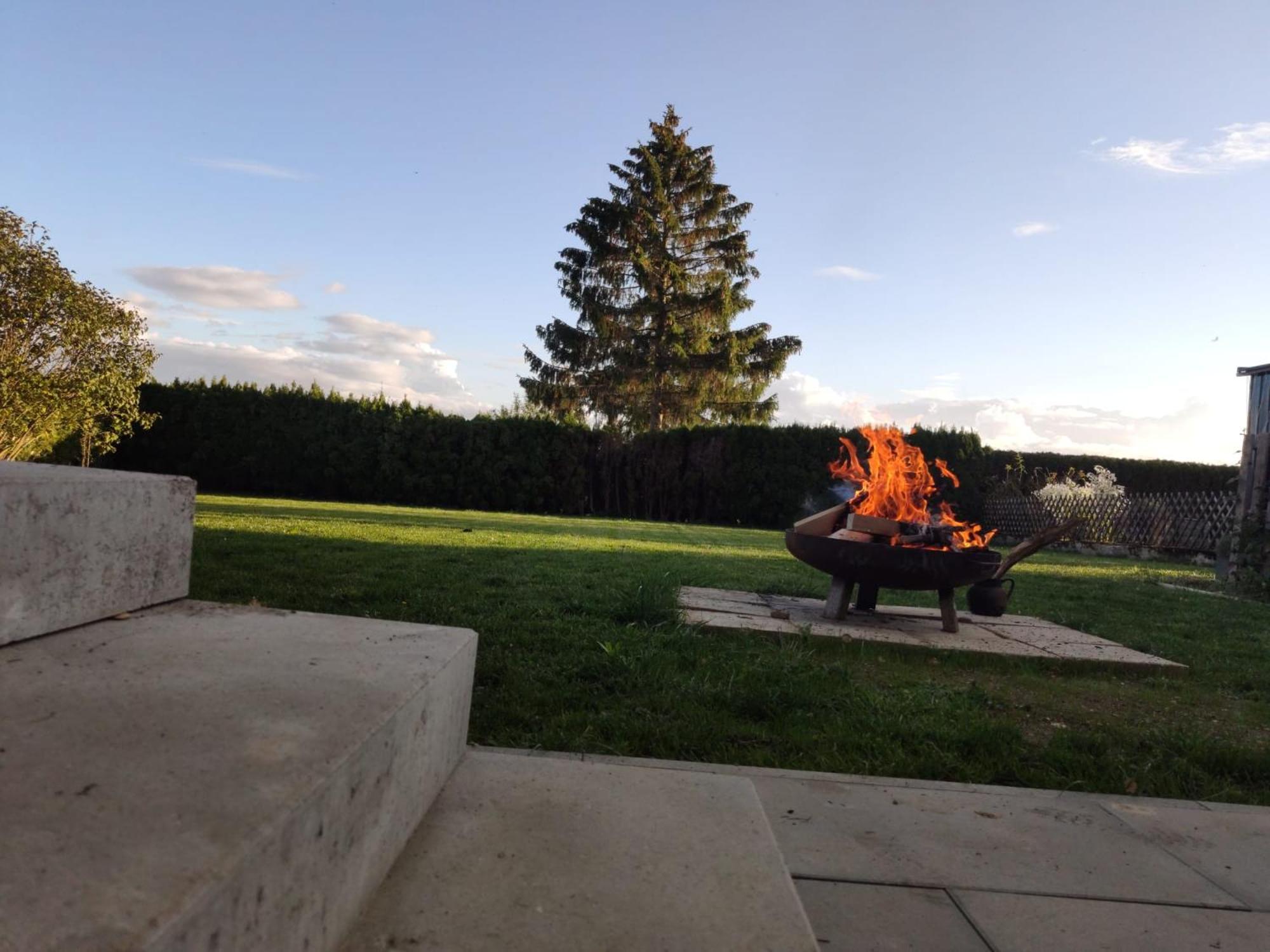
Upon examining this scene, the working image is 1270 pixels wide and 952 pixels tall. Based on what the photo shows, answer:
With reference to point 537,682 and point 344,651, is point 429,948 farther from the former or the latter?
point 537,682

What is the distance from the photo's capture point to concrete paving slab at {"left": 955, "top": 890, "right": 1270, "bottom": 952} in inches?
60.7

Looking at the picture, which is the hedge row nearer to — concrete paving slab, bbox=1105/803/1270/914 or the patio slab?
the patio slab

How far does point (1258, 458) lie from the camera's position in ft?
29.9

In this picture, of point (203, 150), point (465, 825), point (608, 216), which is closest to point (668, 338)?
point (608, 216)

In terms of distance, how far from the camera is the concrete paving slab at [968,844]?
1.79 m

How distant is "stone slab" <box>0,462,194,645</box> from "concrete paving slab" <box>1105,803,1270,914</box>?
113 inches

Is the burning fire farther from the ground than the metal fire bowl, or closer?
farther from the ground

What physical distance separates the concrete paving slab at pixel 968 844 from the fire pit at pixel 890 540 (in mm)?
2205

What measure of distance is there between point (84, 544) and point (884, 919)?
205 cm

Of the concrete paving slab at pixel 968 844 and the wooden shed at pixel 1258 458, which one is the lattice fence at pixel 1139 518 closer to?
the wooden shed at pixel 1258 458

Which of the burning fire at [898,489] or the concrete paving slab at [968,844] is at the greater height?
the burning fire at [898,489]

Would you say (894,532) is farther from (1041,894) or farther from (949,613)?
(1041,894)

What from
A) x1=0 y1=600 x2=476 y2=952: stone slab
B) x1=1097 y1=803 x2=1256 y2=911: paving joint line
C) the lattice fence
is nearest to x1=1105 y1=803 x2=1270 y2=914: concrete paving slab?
Answer: x1=1097 y1=803 x2=1256 y2=911: paving joint line

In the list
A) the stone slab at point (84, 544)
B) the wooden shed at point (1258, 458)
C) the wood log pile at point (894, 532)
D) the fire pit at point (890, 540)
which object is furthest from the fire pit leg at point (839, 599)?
the wooden shed at point (1258, 458)
